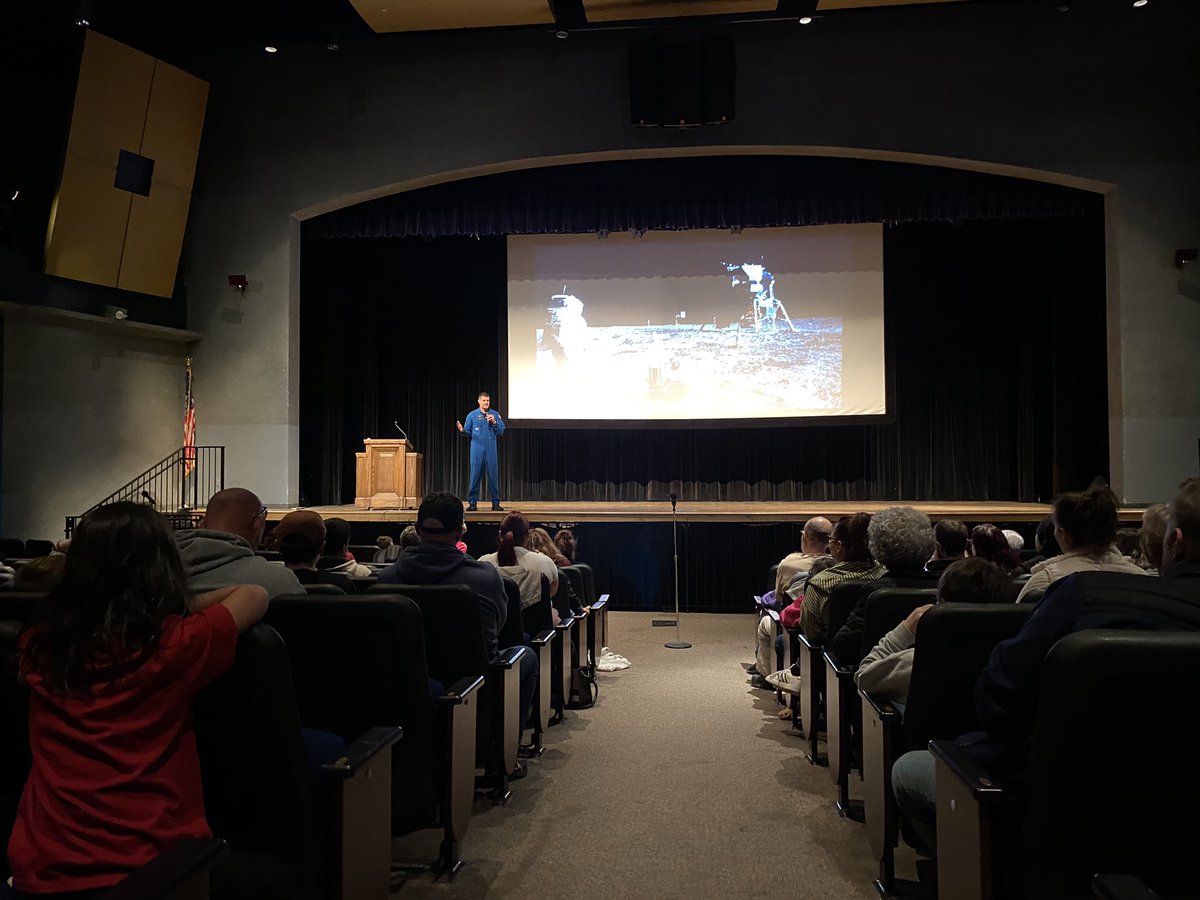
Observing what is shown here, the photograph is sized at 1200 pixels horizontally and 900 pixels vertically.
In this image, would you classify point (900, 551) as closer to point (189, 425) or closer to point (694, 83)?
point (694, 83)

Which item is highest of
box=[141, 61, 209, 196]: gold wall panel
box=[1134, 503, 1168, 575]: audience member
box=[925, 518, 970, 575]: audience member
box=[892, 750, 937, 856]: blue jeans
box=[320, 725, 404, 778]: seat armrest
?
box=[141, 61, 209, 196]: gold wall panel

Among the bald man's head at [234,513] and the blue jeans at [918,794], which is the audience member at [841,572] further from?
the bald man's head at [234,513]

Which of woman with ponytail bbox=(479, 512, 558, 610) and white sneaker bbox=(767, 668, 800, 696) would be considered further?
white sneaker bbox=(767, 668, 800, 696)

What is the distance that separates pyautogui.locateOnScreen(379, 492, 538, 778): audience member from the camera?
336cm

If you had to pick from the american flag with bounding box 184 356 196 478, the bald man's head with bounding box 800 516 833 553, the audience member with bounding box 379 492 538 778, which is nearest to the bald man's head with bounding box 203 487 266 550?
the audience member with bounding box 379 492 538 778

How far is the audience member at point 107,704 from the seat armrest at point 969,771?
143 cm

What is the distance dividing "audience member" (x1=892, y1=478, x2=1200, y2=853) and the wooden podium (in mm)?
8995

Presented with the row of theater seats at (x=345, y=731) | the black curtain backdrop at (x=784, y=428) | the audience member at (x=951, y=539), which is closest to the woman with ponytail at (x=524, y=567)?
the row of theater seats at (x=345, y=731)

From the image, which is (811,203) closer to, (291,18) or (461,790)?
(291,18)

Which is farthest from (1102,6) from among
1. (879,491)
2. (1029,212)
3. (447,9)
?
(447,9)

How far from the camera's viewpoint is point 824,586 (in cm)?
372

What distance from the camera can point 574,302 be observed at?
11.4 m

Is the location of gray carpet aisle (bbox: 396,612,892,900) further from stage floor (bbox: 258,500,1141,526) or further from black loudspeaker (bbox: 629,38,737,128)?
black loudspeaker (bbox: 629,38,737,128)

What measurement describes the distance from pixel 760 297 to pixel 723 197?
1458 millimetres
